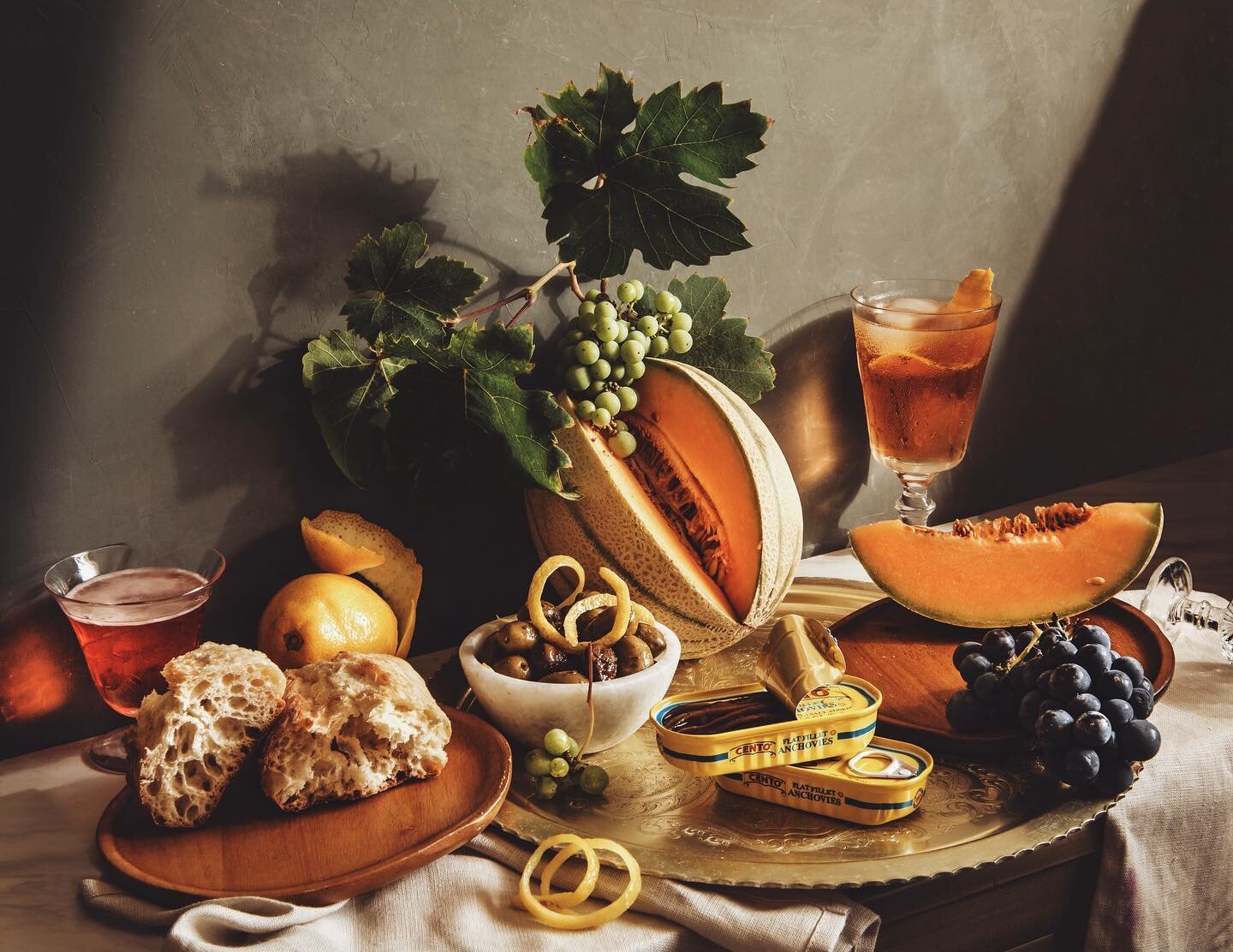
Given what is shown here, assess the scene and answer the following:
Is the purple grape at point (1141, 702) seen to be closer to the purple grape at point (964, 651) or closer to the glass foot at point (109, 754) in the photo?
the purple grape at point (964, 651)

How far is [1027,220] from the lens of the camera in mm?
1645

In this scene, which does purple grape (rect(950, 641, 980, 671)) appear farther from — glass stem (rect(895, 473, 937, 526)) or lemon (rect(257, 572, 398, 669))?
lemon (rect(257, 572, 398, 669))

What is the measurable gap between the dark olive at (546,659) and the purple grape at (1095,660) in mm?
450

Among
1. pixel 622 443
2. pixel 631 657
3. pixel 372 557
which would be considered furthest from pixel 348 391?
pixel 631 657

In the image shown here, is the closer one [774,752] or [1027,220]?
[774,752]

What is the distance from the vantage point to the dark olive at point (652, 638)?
1062 mm

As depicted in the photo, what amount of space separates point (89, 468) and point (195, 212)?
25 cm

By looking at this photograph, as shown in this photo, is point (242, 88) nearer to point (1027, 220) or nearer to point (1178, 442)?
point (1027, 220)

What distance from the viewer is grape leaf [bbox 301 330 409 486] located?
1125 mm

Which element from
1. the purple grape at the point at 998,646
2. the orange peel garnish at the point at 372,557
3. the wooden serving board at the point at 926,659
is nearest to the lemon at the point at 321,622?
the orange peel garnish at the point at 372,557

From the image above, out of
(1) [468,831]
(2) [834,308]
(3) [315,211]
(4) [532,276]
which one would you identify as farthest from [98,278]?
(2) [834,308]

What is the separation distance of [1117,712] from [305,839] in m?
0.66

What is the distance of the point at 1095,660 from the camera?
3.33ft

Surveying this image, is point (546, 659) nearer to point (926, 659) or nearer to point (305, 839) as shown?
point (305, 839)
